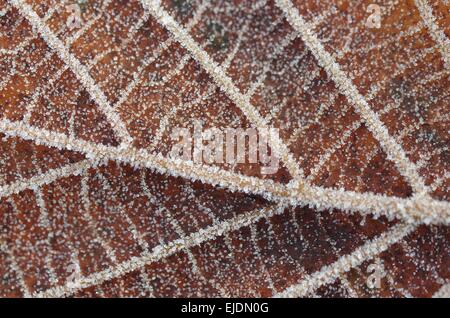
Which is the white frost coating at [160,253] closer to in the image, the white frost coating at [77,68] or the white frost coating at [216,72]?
the white frost coating at [216,72]

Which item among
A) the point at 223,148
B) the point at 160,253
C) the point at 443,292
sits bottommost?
the point at 443,292

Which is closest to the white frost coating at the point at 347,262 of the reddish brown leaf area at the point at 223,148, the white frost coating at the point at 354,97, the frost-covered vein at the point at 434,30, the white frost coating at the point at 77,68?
the reddish brown leaf area at the point at 223,148

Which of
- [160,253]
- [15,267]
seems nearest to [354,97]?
[160,253]

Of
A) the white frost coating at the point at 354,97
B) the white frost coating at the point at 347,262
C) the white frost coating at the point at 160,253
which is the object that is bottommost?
the white frost coating at the point at 347,262

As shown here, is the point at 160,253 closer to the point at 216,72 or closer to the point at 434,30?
the point at 216,72

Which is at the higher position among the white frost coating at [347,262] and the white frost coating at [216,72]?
the white frost coating at [216,72]
